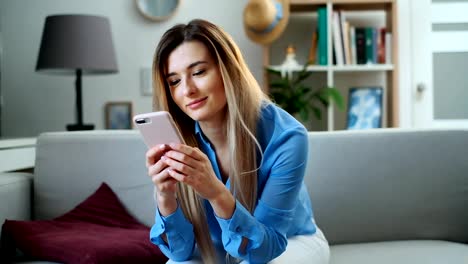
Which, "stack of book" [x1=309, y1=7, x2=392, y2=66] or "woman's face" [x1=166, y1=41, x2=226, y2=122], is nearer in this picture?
"woman's face" [x1=166, y1=41, x2=226, y2=122]

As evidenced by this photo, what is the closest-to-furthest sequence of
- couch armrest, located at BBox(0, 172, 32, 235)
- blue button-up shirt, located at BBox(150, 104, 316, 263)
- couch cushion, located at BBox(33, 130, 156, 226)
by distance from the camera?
blue button-up shirt, located at BBox(150, 104, 316, 263)
couch armrest, located at BBox(0, 172, 32, 235)
couch cushion, located at BBox(33, 130, 156, 226)

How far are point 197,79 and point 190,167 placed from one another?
0.76 feet

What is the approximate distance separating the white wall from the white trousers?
2352mm

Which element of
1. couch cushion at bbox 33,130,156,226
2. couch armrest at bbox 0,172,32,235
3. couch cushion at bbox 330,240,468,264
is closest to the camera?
couch cushion at bbox 330,240,468,264

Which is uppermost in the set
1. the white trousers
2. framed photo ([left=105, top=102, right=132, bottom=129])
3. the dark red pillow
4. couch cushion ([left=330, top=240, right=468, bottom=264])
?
framed photo ([left=105, top=102, right=132, bottom=129])

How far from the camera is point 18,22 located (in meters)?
3.74

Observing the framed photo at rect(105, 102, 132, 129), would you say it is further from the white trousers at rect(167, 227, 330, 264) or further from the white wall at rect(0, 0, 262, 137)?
the white trousers at rect(167, 227, 330, 264)

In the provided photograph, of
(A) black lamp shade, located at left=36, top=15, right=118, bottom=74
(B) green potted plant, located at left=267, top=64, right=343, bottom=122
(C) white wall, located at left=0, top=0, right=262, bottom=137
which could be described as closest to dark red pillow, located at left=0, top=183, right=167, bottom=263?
(A) black lamp shade, located at left=36, top=15, right=118, bottom=74

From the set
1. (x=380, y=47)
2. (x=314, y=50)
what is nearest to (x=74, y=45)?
(x=314, y=50)

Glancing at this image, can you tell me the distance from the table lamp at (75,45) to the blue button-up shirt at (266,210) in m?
1.93

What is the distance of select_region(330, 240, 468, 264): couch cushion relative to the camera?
1.58 meters

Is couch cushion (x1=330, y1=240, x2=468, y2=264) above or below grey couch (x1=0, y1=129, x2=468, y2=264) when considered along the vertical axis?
below

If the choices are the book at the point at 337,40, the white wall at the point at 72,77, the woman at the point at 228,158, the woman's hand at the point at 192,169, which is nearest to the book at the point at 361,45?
the book at the point at 337,40

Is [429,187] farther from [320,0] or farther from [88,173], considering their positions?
[320,0]
